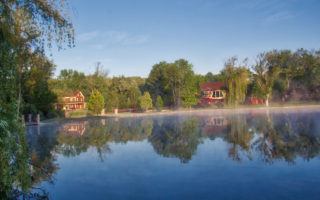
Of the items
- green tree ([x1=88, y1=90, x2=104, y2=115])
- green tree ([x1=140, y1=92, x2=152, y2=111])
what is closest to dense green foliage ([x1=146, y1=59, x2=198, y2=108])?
green tree ([x1=140, y1=92, x2=152, y2=111])

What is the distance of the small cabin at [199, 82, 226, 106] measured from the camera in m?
75.7

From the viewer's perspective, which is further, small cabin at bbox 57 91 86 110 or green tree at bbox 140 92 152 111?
small cabin at bbox 57 91 86 110

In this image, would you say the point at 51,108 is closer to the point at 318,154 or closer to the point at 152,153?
the point at 152,153

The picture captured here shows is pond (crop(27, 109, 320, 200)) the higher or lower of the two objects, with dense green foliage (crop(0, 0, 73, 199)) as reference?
lower

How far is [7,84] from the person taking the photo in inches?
269

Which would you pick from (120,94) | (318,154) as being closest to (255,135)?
(318,154)

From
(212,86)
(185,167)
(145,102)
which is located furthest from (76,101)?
(185,167)

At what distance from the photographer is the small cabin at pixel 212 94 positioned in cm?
7571

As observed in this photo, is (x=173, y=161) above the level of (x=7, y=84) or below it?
below

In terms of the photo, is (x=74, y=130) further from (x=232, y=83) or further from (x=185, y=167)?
(x=232, y=83)

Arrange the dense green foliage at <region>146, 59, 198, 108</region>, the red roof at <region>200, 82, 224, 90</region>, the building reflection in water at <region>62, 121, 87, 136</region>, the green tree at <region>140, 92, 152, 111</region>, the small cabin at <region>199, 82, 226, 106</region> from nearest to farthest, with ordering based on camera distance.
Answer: the building reflection in water at <region>62, 121, 87, 136</region>
the green tree at <region>140, 92, 152, 111</region>
the dense green foliage at <region>146, 59, 198, 108</region>
the small cabin at <region>199, 82, 226, 106</region>
the red roof at <region>200, 82, 224, 90</region>

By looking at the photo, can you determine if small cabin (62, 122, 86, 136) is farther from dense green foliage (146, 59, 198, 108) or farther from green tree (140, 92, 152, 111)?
dense green foliage (146, 59, 198, 108)

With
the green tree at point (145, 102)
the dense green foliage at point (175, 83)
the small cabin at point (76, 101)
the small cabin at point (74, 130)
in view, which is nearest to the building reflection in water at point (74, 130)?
the small cabin at point (74, 130)

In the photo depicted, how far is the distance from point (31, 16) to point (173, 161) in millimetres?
8734
